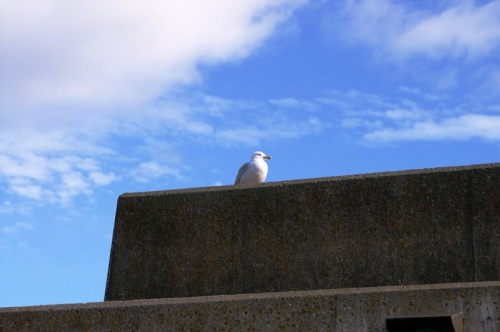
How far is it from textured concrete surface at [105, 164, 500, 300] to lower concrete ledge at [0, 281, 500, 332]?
31.0 inches

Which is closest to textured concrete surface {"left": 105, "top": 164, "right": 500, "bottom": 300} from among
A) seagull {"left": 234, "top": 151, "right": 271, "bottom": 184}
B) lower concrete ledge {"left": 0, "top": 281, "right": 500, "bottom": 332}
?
lower concrete ledge {"left": 0, "top": 281, "right": 500, "bottom": 332}

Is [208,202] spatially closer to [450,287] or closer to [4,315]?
[4,315]

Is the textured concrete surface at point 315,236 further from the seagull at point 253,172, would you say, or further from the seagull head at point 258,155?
the seagull head at point 258,155

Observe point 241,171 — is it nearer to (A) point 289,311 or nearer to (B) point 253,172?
(B) point 253,172

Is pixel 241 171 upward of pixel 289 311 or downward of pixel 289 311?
upward

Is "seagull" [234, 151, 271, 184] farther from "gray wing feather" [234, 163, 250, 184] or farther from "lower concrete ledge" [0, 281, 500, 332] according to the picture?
"lower concrete ledge" [0, 281, 500, 332]

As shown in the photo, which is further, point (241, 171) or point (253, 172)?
point (241, 171)

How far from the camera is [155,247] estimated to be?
6602mm

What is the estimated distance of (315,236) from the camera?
6219mm

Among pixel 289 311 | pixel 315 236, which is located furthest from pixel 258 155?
pixel 289 311

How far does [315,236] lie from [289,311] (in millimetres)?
1080

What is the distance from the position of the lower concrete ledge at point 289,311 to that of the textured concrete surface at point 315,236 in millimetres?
786

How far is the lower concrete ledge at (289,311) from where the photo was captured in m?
5.02

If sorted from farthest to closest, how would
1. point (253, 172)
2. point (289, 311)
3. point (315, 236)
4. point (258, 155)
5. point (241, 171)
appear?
point (258, 155), point (241, 171), point (253, 172), point (315, 236), point (289, 311)
